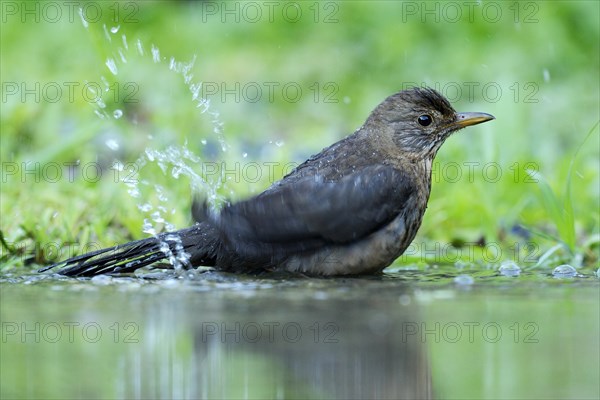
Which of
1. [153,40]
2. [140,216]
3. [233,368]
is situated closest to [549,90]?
[153,40]

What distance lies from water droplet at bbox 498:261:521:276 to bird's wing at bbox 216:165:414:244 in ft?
2.17

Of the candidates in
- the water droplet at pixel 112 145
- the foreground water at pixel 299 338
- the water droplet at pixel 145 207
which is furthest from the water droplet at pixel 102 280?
the water droplet at pixel 112 145

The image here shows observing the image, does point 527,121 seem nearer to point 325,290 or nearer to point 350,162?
point 350,162

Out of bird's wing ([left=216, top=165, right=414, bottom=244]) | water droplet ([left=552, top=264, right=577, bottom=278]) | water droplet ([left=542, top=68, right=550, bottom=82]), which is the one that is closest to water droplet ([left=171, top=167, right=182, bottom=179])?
bird's wing ([left=216, top=165, right=414, bottom=244])

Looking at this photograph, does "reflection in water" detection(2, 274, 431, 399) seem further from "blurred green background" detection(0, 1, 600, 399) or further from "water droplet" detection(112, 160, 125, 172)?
"water droplet" detection(112, 160, 125, 172)

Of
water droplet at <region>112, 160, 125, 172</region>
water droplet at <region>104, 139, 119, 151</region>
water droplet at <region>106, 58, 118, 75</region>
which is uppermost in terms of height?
water droplet at <region>106, 58, 118, 75</region>

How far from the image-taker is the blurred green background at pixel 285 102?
22.2ft

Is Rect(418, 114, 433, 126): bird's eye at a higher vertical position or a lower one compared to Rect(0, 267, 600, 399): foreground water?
higher

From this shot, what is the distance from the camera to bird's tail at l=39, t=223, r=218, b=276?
18.6 ft

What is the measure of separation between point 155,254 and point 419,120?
185cm

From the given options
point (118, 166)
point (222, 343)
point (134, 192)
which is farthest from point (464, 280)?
point (118, 166)

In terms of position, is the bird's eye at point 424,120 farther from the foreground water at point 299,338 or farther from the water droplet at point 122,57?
the water droplet at point 122,57

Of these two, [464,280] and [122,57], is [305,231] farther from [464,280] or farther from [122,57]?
[122,57]

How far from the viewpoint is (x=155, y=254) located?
5.71m
